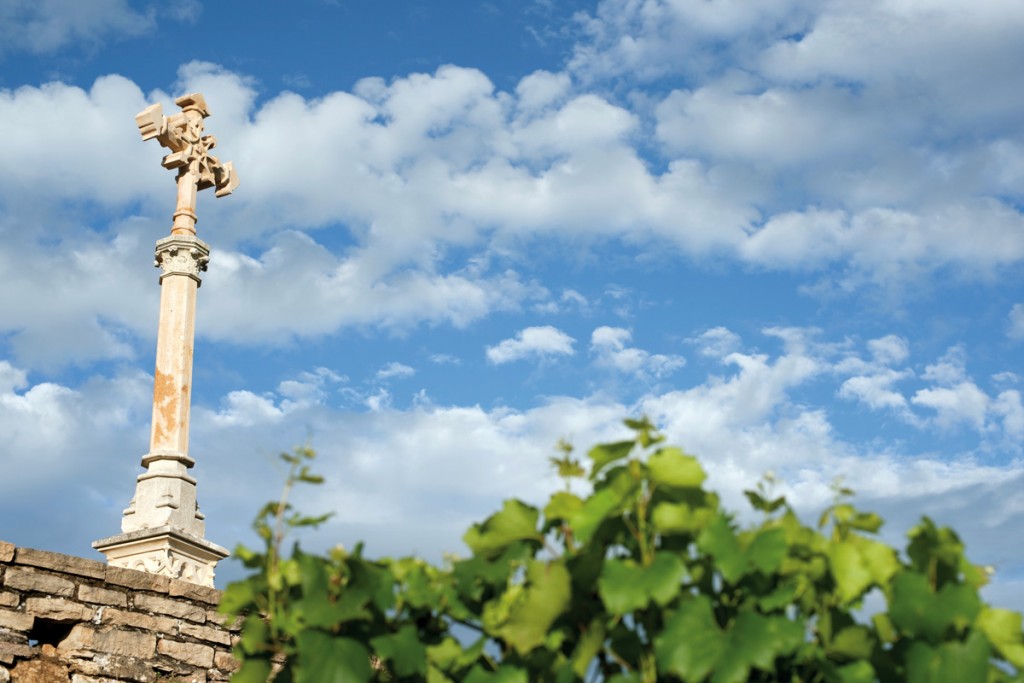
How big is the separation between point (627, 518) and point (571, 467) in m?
0.24

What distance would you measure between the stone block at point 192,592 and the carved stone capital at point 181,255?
4507 mm

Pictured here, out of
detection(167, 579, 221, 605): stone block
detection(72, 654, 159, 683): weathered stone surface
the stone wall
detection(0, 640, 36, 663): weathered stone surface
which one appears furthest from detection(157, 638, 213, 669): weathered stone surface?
detection(0, 640, 36, 663): weathered stone surface

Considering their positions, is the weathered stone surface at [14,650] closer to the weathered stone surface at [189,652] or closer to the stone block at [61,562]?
the stone block at [61,562]

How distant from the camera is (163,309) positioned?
11.5 metres

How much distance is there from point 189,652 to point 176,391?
155 inches

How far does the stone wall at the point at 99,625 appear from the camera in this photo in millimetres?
7047

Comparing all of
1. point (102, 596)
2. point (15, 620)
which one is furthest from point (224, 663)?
point (15, 620)

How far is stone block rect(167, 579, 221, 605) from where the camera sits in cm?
769

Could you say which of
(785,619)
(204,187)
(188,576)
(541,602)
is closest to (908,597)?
(785,619)

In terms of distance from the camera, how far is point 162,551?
1024 cm

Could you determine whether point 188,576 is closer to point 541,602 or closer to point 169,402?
point 169,402

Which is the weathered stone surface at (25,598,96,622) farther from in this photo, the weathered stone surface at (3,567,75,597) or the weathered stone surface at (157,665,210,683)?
the weathered stone surface at (157,665,210,683)

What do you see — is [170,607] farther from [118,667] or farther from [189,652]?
[118,667]

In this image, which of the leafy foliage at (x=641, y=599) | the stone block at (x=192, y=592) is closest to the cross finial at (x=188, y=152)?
the stone block at (x=192, y=592)
